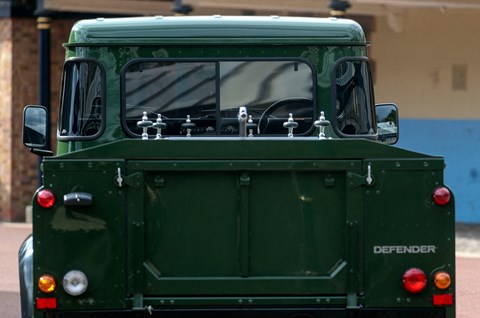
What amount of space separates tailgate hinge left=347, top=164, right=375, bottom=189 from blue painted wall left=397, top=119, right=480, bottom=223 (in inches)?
489

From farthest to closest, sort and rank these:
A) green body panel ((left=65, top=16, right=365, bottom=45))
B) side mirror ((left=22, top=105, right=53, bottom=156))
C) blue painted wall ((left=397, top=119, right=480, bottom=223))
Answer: blue painted wall ((left=397, top=119, right=480, bottom=223)) → side mirror ((left=22, top=105, right=53, bottom=156)) → green body panel ((left=65, top=16, right=365, bottom=45))

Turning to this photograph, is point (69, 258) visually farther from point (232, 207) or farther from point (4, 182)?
point (4, 182)

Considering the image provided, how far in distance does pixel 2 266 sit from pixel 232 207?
8751 mm

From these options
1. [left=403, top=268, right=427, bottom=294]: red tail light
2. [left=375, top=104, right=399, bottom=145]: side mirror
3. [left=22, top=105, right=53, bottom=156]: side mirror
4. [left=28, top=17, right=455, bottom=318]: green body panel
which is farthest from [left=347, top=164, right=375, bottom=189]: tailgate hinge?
[left=22, top=105, right=53, bottom=156]: side mirror

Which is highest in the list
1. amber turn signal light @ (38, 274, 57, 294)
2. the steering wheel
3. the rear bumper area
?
the steering wheel

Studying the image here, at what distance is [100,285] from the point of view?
6.41 metres

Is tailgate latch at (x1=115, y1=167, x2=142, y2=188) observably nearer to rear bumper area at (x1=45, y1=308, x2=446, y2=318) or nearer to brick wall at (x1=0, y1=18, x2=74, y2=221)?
rear bumper area at (x1=45, y1=308, x2=446, y2=318)

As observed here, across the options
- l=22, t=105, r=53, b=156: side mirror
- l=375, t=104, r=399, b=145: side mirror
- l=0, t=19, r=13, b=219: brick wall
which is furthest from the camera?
l=0, t=19, r=13, b=219: brick wall

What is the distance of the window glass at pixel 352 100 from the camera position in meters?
8.27

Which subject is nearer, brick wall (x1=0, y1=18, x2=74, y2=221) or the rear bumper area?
the rear bumper area

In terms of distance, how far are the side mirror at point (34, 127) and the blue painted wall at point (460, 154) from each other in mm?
11076

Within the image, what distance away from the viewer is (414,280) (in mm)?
6434

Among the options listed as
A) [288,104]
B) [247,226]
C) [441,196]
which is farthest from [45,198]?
[288,104]

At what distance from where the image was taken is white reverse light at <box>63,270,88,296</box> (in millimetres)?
6395
